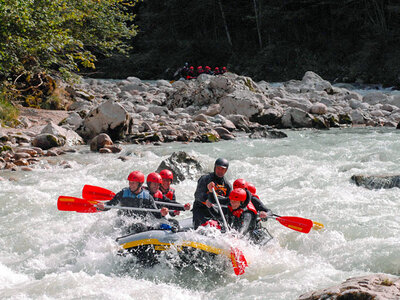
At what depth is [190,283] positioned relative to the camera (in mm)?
4625

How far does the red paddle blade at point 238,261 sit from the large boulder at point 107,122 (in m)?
7.95

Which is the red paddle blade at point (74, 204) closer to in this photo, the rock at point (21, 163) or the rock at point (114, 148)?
the rock at point (21, 163)

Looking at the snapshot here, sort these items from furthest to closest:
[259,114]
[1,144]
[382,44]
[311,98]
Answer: [382,44] < [311,98] < [259,114] < [1,144]

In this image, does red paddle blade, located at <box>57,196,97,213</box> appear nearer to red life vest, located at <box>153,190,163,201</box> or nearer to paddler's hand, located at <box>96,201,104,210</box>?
paddler's hand, located at <box>96,201,104,210</box>

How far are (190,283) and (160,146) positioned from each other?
7.20 metres

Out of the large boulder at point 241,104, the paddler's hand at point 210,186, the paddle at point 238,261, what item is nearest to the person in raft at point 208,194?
the paddler's hand at point 210,186

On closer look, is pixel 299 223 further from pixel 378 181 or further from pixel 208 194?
pixel 378 181

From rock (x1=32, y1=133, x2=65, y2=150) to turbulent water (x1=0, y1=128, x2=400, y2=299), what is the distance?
2.75ft

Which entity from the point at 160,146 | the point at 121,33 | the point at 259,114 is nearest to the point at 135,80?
the point at 121,33

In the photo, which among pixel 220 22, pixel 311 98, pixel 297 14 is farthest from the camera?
pixel 220 22

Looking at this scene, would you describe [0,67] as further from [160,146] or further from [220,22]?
[220,22]

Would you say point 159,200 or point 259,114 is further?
point 259,114

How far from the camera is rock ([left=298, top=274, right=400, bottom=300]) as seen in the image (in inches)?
115

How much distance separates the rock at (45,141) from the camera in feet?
35.8
